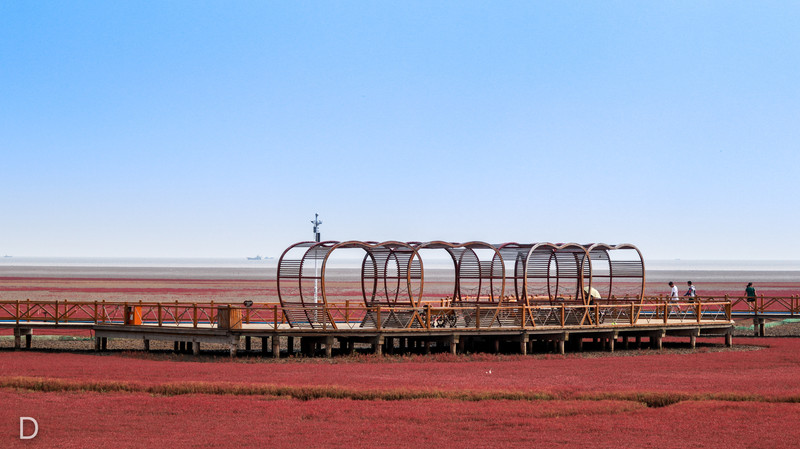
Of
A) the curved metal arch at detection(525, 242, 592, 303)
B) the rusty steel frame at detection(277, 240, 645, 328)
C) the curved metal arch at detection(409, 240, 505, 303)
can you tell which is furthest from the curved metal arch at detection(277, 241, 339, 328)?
the curved metal arch at detection(525, 242, 592, 303)

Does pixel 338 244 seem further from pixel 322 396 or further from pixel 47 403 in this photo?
pixel 47 403

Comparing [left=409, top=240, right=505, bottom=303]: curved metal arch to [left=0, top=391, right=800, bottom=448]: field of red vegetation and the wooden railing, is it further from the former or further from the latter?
[left=0, top=391, right=800, bottom=448]: field of red vegetation

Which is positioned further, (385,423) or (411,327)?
(411,327)

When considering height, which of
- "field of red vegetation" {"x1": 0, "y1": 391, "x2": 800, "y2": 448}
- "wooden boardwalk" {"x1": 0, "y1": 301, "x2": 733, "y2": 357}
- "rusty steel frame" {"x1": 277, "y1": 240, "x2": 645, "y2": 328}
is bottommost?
"field of red vegetation" {"x1": 0, "y1": 391, "x2": 800, "y2": 448}

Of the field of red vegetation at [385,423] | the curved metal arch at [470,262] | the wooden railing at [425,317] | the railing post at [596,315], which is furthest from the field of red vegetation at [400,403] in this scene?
the curved metal arch at [470,262]

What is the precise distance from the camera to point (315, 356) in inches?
1122

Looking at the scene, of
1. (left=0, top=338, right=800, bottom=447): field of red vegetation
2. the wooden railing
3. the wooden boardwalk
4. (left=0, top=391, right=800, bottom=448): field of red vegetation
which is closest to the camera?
(left=0, top=391, right=800, bottom=448): field of red vegetation

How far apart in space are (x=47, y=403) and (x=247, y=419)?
15.1 feet

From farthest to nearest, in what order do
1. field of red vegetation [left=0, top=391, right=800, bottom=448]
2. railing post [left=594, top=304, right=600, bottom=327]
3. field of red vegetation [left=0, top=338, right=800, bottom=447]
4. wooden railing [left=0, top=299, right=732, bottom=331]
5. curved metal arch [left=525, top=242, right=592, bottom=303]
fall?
curved metal arch [left=525, top=242, right=592, bottom=303]
railing post [left=594, top=304, right=600, bottom=327]
wooden railing [left=0, top=299, right=732, bottom=331]
field of red vegetation [left=0, top=338, right=800, bottom=447]
field of red vegetation [left=0, top=391, right=800, bottom=448]

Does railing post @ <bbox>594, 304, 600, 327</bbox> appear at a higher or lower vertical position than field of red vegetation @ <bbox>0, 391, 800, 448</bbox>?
higher

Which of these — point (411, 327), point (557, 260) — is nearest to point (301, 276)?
point (411, 327)

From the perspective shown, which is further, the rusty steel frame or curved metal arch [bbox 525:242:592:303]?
curved metal arch [bbox 525:242:592:303]

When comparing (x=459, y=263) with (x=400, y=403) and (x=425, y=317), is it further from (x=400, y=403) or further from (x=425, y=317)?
(x=400, y=403)

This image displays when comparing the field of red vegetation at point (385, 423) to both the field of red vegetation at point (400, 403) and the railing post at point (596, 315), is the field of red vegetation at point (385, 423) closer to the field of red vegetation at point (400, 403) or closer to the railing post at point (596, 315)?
the field of red vegetation at point (400, 403)
